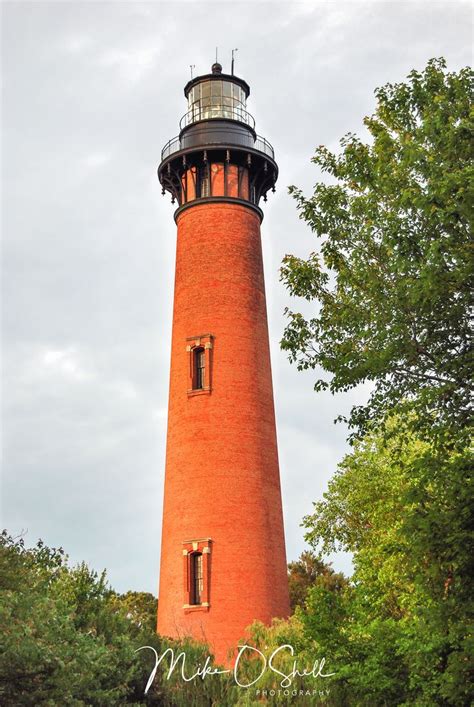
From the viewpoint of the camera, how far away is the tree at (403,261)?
45.2 feet

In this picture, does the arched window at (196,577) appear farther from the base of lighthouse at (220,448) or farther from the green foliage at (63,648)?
the green foliage at (63,648)

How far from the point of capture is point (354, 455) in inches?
1152

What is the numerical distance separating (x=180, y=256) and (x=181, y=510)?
9786 millimetres

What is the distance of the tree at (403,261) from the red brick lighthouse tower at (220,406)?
12811 mm

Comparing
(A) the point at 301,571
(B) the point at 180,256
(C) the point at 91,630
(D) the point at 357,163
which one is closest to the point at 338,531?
(B) the point at 180,256

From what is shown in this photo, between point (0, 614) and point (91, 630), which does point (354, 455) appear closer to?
point (91, 630)

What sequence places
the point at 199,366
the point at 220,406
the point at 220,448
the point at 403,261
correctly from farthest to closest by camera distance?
the point at 199,366, the point at 220,406, the point at 220,448, the point at 403,261

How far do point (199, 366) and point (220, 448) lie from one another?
3.35 m

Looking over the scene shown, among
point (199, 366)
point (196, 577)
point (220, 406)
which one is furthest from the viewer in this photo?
point (199, 366)

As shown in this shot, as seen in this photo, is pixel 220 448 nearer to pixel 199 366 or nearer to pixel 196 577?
pixel 199 366

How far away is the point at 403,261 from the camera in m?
14.1

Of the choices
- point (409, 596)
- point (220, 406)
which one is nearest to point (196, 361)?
point (220, 406)

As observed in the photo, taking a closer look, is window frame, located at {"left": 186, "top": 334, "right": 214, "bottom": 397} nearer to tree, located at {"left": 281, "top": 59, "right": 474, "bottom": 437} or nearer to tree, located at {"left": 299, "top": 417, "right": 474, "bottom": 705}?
tree, located at {"left": 299, "top": 417, "right": 474, "bottom": 705}

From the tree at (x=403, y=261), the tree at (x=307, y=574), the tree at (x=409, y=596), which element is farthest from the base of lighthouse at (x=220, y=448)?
the tree at (x=307, y=574)
